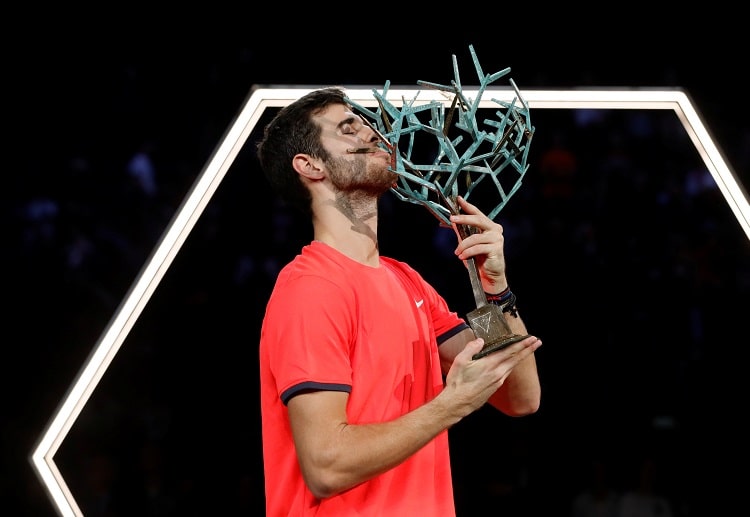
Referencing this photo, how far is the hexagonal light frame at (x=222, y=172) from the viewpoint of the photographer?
1.86 metres

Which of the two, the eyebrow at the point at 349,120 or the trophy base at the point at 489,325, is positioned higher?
the eyebrow at the point at 349,120

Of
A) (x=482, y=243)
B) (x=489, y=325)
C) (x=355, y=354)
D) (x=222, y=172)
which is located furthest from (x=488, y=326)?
(x=222, y=172)

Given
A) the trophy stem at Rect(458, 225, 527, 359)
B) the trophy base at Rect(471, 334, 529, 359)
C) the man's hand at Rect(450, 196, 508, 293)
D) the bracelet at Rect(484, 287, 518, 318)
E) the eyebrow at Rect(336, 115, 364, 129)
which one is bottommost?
the trophy base at Rect(471, 334, 529, 359)

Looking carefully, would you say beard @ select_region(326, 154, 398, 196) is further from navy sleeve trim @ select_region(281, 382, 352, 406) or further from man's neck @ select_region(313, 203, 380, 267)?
navy sleeve trim @ select_region(281, 382, 352, 406)

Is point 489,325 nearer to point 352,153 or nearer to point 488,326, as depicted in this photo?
point 488,326

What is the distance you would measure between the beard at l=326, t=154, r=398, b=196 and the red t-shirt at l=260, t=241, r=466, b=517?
0.13 meters

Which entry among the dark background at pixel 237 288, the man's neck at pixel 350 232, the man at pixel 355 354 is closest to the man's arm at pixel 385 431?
the man at pixel 355 354

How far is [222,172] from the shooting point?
195cm

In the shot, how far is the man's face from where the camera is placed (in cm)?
171

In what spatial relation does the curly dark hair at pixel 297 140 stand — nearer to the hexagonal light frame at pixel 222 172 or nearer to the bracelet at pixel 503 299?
the hexagonal light frame at pixel 222 172

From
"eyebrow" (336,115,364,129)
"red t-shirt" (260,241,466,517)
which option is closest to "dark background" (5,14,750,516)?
"eyebrow" (336,115,364,129)

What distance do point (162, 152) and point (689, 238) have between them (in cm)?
197

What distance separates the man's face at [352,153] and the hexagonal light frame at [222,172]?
0.07 m

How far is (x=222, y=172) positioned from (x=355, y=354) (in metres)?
0.60
